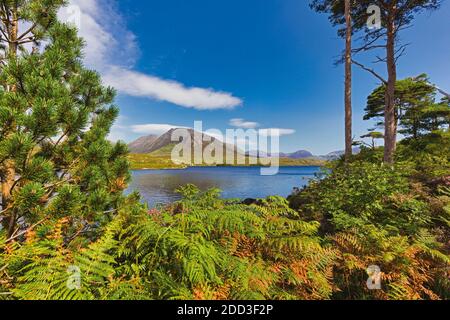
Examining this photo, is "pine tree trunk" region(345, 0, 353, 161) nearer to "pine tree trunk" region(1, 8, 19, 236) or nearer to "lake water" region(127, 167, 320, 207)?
"lake water" region(127, 167, 320, 207)

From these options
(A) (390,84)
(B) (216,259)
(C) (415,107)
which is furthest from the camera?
(C) (415,107)

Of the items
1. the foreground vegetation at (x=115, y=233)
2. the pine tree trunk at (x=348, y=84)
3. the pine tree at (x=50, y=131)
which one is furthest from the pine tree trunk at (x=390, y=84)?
the pine tree at (x=50, y=131)

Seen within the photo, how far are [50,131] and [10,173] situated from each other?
48.3 inches

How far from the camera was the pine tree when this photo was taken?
2275mm

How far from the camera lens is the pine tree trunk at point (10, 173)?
2572 millimetres

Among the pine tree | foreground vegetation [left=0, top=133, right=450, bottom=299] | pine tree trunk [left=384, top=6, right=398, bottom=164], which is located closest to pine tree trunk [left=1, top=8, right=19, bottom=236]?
the pine tree

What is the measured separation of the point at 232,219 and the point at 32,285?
1.94 m

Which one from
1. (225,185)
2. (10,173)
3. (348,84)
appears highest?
(348,84)

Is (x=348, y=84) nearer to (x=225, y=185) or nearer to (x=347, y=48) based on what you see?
(x=347, y=48)

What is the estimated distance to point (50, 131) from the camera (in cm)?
245

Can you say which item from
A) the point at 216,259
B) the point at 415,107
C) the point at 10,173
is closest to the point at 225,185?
the point at 415,107
